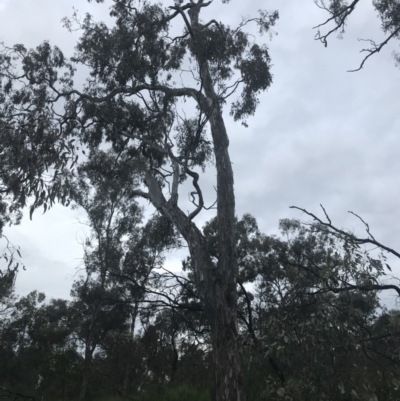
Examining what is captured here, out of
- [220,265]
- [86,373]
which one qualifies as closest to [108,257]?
[86,373]

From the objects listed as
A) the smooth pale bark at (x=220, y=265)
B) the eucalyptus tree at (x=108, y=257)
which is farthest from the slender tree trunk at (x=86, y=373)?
the smooth pale bark at (x=220, y=265)

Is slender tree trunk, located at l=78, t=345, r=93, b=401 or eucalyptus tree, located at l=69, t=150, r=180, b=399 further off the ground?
eucalyptus tree, located at l=69, t=150, r=180, b=399

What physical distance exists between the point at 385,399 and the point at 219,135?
5.58 m

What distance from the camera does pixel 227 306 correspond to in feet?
23.9

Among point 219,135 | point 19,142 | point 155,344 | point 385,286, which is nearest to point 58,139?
point 19,142

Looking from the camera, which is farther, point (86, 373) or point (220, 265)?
point (86, 373)

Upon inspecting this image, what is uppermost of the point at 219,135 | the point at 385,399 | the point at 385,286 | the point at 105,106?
the point at 105,106

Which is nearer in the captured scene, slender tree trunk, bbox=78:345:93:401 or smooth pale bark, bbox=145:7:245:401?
smooth pale bark, bbox=145:7:245:401

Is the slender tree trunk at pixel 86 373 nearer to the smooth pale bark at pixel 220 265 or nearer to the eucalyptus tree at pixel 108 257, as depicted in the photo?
the eucalyptus tree at pixel 108 257

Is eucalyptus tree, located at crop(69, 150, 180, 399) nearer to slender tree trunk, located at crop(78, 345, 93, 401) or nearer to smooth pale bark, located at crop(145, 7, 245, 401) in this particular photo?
slender tree trunk, located at crop(78, 345, 93, 401)

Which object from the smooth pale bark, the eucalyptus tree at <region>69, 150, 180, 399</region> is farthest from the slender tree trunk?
the smooth pale bark

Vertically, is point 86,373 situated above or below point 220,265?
above

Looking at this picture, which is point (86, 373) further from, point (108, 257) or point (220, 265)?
point (220, 265)

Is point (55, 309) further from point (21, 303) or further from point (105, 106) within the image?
point (105, 106)
